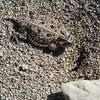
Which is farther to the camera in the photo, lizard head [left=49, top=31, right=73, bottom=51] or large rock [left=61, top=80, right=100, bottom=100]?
lizard head [left=49, top=31, right=73, bottom=51]

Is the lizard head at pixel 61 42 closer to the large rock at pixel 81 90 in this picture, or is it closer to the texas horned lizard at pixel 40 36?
the texas horned lizard at pixel 40 36

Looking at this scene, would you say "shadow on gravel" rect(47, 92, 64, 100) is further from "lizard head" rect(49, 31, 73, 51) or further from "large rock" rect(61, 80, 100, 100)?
"lizard head" rect(49, 31, 73, 51)

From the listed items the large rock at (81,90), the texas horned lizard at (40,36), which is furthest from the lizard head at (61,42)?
the large rock at (81,90)

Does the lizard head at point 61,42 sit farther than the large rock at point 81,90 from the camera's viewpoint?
Yes

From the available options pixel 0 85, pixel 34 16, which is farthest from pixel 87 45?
pixel 0 85

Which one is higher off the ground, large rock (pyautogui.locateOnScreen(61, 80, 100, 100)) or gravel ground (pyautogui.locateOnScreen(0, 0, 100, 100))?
gravel ground (pyautogui.locateOnScreen(0, 0, 100, 100))

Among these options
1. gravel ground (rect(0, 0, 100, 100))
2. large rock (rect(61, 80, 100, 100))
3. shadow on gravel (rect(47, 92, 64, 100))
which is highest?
gravel ground (rect(0, 0, 100, 100))

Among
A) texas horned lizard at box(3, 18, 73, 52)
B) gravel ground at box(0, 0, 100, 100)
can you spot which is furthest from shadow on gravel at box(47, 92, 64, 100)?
texas horned lizard at box(3, 18, 73, 52)
